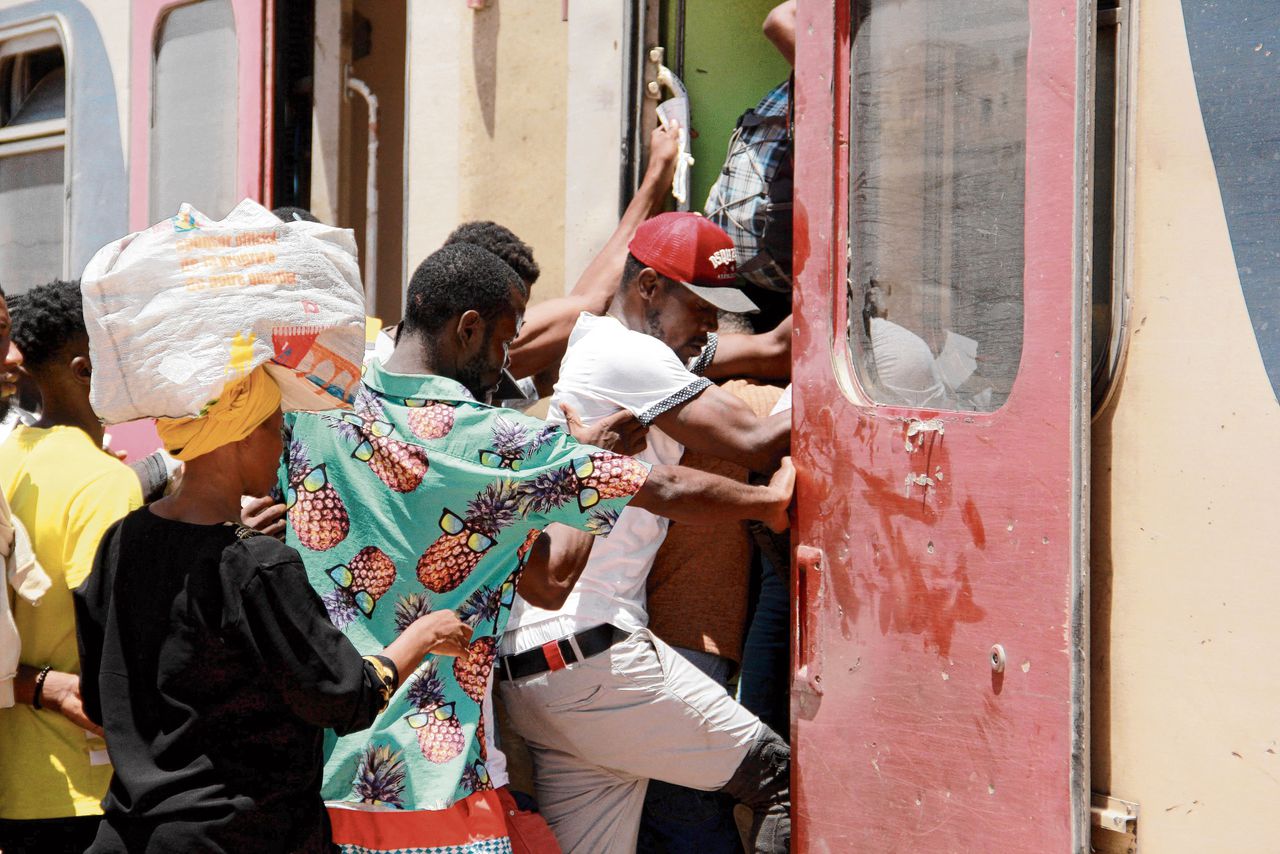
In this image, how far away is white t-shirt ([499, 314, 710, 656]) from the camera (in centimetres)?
279

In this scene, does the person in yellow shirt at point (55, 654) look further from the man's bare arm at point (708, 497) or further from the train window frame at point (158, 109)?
the train window frame at point (158, 109)

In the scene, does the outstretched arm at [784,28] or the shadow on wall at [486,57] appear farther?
the shadow on wall at [486,57]

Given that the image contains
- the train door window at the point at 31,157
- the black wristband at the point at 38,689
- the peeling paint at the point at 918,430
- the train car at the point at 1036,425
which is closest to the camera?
the train car at the point at 1036,425

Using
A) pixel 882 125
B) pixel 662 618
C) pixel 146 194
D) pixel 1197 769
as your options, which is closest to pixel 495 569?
pixel 662 618

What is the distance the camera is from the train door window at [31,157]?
16.6 ft

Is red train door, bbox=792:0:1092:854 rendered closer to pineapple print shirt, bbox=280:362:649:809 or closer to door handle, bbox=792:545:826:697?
door handle, bbox=792:545:826:697

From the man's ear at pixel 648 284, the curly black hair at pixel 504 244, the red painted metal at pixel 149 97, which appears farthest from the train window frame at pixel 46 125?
the man's ear at pixel 648 284

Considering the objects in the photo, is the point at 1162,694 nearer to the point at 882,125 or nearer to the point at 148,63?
the point at 882,125

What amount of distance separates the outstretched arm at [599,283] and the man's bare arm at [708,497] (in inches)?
33.9

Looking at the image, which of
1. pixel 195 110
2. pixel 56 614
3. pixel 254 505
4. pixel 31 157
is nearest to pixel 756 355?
pixel 254 505

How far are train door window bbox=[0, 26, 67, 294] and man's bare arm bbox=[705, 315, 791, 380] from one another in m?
2.77

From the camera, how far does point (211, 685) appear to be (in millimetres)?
1991

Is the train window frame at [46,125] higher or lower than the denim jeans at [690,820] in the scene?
higher

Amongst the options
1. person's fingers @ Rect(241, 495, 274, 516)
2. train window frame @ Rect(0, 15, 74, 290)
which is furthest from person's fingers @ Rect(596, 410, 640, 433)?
train window frame @ Rect(0, 15, 74, 290)
